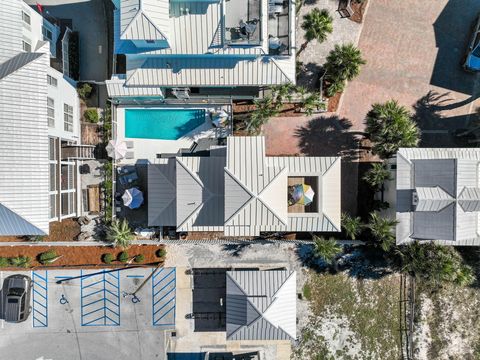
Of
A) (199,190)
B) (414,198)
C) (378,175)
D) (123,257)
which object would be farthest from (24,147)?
(414,198)

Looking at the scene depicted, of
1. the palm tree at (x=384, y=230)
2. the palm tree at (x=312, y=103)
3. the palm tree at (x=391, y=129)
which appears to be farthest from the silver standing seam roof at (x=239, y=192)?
the palm tree at (x=312, y=103)

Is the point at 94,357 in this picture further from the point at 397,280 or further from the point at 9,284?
the point at 397,280

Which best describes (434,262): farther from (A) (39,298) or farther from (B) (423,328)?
(A) (39,298)

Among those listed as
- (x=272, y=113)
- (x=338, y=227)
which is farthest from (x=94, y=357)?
(x=272, y=113)

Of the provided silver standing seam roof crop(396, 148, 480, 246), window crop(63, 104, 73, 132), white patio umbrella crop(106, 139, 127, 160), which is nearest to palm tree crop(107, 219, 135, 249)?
white patio umbrella crop(106, 139, 127, 160)

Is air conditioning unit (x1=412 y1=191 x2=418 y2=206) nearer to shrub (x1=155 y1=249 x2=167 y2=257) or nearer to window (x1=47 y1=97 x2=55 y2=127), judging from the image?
shrub (x1=155 y1=249 x2=167 y2=257)

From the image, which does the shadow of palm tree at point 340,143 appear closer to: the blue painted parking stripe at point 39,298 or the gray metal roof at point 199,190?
the gray metal roof at point 199,190
